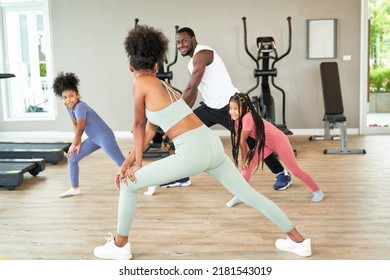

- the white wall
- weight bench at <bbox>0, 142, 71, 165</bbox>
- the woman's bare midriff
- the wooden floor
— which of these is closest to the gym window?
the white wall

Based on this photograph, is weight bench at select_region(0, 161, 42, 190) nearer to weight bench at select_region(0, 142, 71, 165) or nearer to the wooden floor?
the wooden floor

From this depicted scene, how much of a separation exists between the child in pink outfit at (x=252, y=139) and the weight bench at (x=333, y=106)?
2311 mm

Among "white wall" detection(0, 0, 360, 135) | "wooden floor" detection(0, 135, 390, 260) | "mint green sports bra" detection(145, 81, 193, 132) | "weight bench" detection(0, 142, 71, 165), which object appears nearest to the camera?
"mint green sports bra" detection(145, 81, 193, 132)

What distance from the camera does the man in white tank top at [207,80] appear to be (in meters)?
3.60

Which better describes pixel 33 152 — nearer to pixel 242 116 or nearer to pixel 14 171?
pixel 14 171

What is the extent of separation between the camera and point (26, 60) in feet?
25.8

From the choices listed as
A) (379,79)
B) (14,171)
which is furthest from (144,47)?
(379,79)

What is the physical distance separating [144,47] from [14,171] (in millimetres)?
2561

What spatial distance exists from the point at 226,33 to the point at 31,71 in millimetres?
3231

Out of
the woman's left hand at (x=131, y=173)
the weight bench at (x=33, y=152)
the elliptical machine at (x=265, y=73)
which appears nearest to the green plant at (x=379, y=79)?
the elliptical machine at (x=265, y=73)

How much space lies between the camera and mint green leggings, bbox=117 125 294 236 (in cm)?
221

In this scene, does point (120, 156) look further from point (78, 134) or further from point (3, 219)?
point (3, 219)

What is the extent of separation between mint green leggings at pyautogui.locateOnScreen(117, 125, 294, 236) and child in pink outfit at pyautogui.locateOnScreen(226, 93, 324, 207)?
2.18ft

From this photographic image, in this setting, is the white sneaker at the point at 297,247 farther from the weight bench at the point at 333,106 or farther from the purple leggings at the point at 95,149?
the weight bench at the point at 333,106
